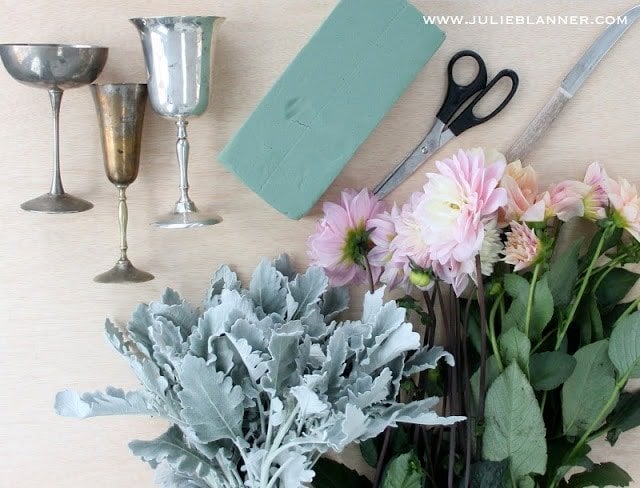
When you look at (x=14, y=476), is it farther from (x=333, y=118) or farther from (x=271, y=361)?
(x=333, y=118)

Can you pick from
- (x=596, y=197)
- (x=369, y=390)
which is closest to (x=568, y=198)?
(x=596, y=197)

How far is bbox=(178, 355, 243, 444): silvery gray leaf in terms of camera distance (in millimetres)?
575

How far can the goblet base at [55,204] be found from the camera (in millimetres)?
648

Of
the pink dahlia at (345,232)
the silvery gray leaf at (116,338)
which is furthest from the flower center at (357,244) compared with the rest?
the silvery gray leaf at (116,338)

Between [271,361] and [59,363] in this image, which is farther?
[59,363]

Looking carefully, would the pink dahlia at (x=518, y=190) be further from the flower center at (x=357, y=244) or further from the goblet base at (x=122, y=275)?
the goblet base at (x=122, y=275)

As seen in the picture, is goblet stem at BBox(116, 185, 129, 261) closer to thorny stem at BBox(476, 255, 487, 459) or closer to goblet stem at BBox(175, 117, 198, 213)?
goblet stem at BBox(175, 117, 198, 213)

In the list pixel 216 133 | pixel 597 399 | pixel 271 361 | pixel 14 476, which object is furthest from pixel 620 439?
pixel 14 476

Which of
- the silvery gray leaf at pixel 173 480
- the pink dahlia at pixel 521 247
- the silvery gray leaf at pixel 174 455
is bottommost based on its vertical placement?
the silvery gray leaf at pixel 173 480

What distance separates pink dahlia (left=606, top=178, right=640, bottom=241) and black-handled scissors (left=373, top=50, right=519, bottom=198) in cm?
12

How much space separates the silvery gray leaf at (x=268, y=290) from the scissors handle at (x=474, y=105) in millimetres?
205

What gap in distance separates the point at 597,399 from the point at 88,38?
1.77 ft

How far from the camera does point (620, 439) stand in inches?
28.2

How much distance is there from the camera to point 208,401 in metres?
0.58
